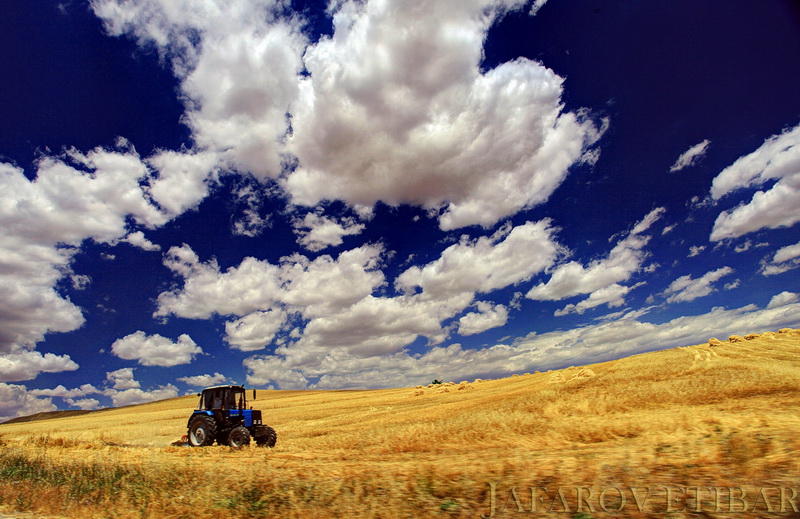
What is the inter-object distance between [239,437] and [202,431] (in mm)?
2995

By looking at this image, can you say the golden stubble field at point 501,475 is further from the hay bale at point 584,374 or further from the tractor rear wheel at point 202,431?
the hay bale at point 584,374

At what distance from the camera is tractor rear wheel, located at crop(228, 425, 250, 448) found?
66.6 ft

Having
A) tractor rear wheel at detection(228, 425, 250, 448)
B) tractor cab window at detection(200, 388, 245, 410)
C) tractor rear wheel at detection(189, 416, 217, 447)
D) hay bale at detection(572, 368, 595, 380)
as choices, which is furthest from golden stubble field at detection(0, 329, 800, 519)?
hay bale at detection(572, 368, 595, 380)

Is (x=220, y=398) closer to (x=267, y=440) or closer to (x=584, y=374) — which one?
(x=267, y=440)

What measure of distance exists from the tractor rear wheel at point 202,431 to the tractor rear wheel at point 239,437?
1.36m

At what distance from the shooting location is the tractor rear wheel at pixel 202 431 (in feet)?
71.2

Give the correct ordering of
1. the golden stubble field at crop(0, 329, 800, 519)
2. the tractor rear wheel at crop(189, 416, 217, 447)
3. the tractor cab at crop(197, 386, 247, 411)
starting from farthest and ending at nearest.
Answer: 1. the tractor cab at crop(197, 386, 247, 411)
2. the tractor rear wheel at crop(189, 416, 217, 447)
3. the golden stubble field at crop(0, 329, 800, 519)

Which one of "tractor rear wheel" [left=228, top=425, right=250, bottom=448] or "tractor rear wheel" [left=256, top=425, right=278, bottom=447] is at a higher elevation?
"tractor rear wheel" [left=228, top=425, right=250, bottom=448]

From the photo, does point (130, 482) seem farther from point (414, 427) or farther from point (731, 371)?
point (731, 371)

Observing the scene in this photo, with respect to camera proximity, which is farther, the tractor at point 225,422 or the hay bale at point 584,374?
the hay bale at point 584,374

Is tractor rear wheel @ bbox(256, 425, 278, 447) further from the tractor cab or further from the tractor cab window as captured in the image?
the tractor cab window

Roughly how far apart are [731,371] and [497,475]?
25095 mm

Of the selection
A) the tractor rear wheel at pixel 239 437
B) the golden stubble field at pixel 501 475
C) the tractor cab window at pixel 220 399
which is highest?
the tractor cab window at pixel 220 399

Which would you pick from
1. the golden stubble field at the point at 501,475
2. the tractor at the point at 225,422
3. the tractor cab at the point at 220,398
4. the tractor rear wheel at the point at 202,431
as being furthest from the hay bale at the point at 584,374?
the tractor rear wheel at the point at 202,431
